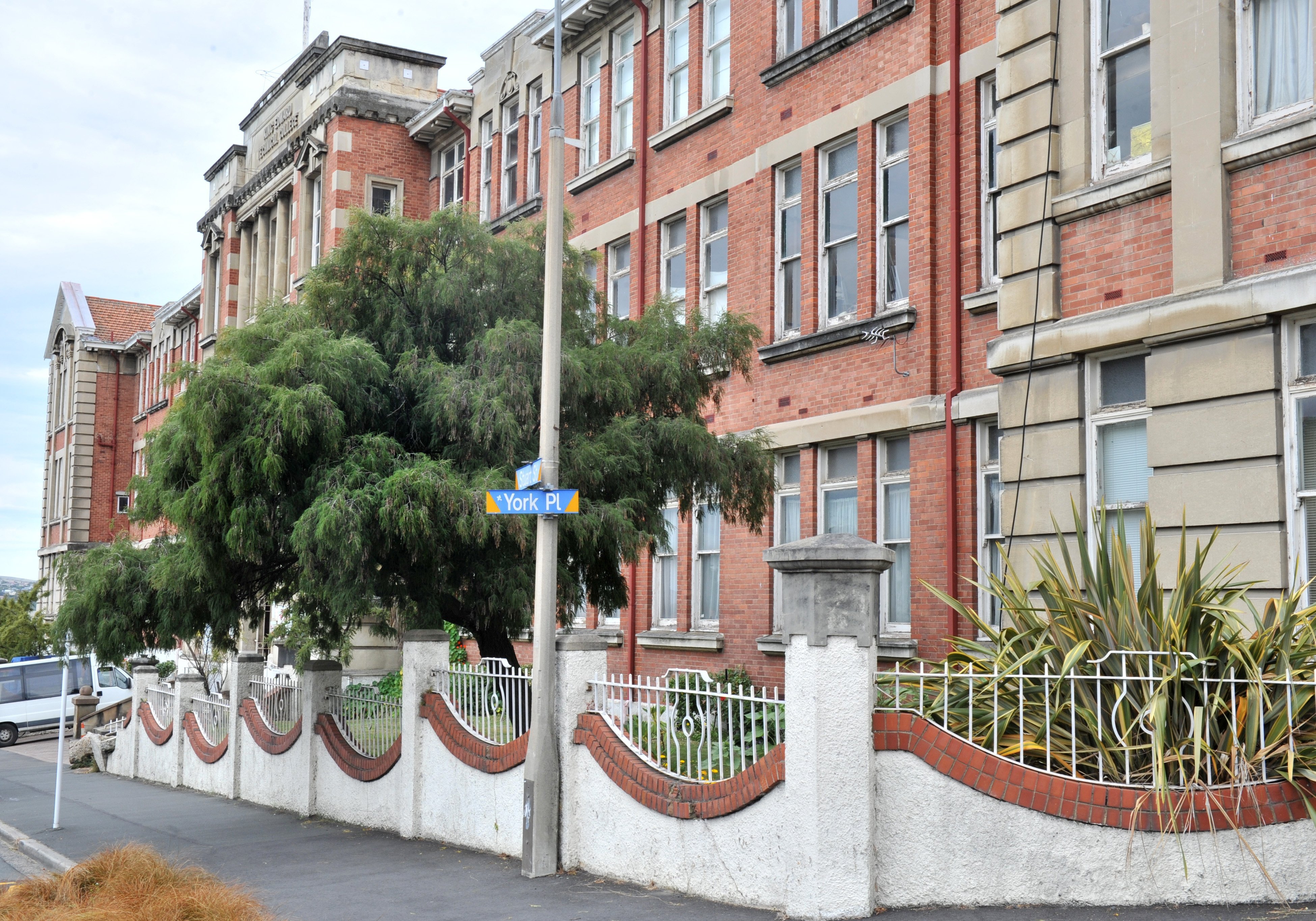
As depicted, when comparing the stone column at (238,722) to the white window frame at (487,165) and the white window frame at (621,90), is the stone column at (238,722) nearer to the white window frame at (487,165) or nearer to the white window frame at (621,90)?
the white window frame at (621,90)

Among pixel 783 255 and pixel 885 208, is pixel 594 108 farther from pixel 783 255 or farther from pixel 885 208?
pixel 885 208

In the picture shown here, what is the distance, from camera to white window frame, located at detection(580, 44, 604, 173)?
2223 cm

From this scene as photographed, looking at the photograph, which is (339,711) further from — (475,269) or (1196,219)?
(1196,219)

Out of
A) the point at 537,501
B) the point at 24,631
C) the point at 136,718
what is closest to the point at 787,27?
the point at 537,501

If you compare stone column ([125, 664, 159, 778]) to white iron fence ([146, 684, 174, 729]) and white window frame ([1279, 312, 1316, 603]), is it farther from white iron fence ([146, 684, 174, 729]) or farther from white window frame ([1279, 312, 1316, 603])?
white window frame ([1279, 312, 1316, 603])

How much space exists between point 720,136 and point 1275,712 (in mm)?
13378

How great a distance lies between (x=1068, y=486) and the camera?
1141cm

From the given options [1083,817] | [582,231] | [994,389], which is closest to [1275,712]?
[1083,817]

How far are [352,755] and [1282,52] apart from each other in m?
10.5

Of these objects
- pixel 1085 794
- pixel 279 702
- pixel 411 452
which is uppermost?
pixel 411 452

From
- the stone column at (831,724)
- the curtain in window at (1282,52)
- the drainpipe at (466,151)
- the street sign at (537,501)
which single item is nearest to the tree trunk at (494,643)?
the street sign at (537,501)

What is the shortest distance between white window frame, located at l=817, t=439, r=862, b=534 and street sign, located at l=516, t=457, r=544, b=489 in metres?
7.21

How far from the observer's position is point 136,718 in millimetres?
21719

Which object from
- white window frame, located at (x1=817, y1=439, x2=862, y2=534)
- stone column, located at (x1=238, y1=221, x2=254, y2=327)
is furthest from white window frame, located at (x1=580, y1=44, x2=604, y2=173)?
stone column, located at (x1=238, y1=221, x2=254, y2=327)
